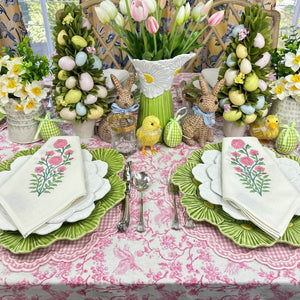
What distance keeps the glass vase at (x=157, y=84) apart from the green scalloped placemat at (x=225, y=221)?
0.71ft

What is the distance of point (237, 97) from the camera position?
83 cm

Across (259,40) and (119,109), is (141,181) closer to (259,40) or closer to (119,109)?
(119,109)

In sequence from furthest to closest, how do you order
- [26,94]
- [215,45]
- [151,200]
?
[215,45] < [26,94] < [151,200]

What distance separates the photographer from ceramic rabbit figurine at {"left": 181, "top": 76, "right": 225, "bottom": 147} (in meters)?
0.82

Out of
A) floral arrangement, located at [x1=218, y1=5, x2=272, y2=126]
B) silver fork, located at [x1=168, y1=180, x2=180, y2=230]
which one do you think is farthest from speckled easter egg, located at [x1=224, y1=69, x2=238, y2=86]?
silver fork, located at [x1=168, y1=180, x2=180, y2=230]

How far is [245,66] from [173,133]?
0.27 meters

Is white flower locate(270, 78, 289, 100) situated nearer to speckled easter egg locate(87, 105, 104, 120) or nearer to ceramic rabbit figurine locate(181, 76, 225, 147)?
ceramic rabbit figurine locate(181, 76, 225, 147)

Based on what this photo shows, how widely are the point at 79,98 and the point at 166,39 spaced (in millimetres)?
285

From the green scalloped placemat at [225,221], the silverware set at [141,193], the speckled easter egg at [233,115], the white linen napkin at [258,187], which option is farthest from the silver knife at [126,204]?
the speckled easter egg at [233,115]

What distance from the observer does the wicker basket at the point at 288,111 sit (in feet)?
2.83

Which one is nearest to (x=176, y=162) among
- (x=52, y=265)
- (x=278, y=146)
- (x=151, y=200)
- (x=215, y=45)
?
(x=151, y=200)

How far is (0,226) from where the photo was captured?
0.57m

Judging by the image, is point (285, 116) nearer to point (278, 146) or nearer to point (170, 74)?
point (278, 146)

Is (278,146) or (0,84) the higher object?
(0,84)
